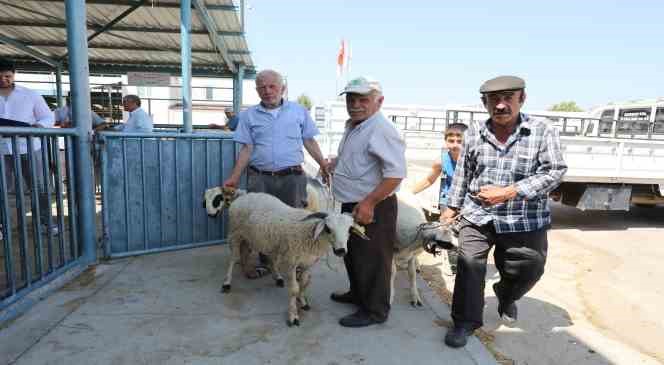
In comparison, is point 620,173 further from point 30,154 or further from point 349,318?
point 30,154

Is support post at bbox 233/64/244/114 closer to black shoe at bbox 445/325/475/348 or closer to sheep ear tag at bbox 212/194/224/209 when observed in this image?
sheep ear tag at bbox 212/194/224/209

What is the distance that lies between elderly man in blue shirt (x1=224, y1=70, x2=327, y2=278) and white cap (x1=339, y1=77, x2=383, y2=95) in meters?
0.99

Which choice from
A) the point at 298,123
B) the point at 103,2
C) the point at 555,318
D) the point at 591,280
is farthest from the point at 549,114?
the point at 103,2

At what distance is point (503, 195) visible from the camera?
223 centimetres

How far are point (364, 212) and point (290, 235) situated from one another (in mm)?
640

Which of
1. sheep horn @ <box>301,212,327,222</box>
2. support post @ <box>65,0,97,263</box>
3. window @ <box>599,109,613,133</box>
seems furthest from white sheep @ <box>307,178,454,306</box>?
window @ <box>599,109,613,133</box>

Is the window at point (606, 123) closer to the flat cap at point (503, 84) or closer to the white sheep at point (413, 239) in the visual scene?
the white sheep at point (413, 239)

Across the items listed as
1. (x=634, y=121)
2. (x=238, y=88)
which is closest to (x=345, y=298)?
(x=238, y=88)

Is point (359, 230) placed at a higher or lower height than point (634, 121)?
lower

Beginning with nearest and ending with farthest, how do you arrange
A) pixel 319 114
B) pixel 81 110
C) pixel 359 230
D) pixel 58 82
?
pixel 359 230 < pixel 81 110 < pixel 58 82 < pixel 319 114

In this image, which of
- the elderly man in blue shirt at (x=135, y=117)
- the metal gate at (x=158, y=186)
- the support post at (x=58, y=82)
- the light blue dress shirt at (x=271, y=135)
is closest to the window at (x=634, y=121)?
the light blue dress shirt at (x=271, y=135)

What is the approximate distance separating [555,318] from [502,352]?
952mm

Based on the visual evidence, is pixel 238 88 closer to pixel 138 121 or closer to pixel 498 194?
pixel 138 121

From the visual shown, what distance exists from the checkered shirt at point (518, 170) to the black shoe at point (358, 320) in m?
0.96
